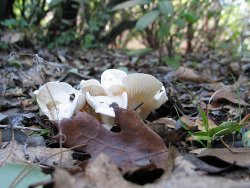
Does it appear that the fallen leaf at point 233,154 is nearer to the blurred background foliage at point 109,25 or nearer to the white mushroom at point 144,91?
the white mushroom at point 144,91

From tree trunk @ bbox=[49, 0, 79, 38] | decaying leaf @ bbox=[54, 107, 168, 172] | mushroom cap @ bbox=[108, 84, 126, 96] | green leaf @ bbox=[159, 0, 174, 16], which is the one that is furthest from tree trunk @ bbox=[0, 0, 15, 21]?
decaying leaf @ bbox=[54, 107, 168, 172]

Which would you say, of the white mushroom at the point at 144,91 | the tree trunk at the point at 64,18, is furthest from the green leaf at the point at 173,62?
the white mushroom at the point at 144,91

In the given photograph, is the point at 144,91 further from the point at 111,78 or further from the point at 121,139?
the point at 121,139

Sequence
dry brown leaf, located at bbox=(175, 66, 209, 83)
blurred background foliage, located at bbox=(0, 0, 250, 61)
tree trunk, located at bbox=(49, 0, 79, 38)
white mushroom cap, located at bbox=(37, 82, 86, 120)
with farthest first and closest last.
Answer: tree trunk, located at bbox=(49, 0, 79, 38), blurred background foliage, located at bbox=(0, 0, 250, 61), dry brown leaf, located at bbox=(175, 66, 209, 83), white mushroom cap, located at bbox=(37, 82, 86, 120)

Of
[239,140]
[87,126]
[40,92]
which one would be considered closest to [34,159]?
[87,126]

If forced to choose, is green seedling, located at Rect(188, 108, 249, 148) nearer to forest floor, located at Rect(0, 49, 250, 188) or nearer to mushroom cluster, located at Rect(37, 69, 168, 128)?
forest floor, located at Rect(0, 49, 250, 188)

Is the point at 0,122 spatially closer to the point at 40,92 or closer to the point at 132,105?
the point at 40,92
